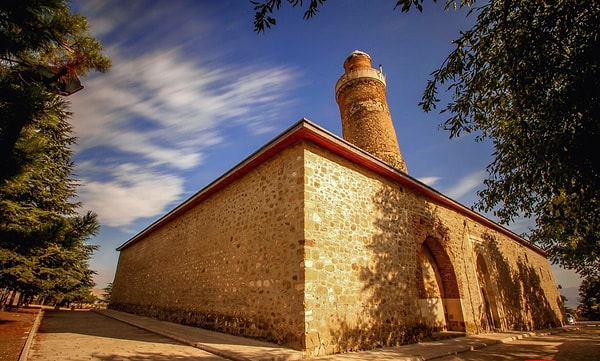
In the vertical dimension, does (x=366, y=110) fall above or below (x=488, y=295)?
above

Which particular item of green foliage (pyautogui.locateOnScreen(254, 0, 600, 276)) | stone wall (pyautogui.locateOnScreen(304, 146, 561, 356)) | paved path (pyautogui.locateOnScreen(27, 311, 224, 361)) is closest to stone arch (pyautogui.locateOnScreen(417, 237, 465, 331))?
stone wall (pyautogui.locateOnScreen(304, 146, 561, 356))

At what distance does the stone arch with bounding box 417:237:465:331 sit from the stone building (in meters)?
0.04

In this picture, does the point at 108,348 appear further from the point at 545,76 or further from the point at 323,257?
the point at 545,76

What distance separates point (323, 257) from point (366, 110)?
11.5 m

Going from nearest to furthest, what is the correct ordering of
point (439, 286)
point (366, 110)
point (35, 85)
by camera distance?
point (35, 85) < point (439, 286) < point (366, 110)

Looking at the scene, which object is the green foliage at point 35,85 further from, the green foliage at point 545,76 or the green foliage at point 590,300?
the green foliage at point 590,300

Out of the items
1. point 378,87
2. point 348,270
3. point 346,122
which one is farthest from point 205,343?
point 378,87

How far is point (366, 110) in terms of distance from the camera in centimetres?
1509

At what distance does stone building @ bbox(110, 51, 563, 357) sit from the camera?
557 centimetres

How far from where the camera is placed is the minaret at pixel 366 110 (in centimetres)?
1414

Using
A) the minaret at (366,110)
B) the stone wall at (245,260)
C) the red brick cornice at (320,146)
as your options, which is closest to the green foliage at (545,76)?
the red brick cornice at (320,146)

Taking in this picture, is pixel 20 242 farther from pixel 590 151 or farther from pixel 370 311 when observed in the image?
pixel 590 151

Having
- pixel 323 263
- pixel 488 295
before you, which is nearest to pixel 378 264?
pixel 323 263

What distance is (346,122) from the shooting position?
15.8 metres
